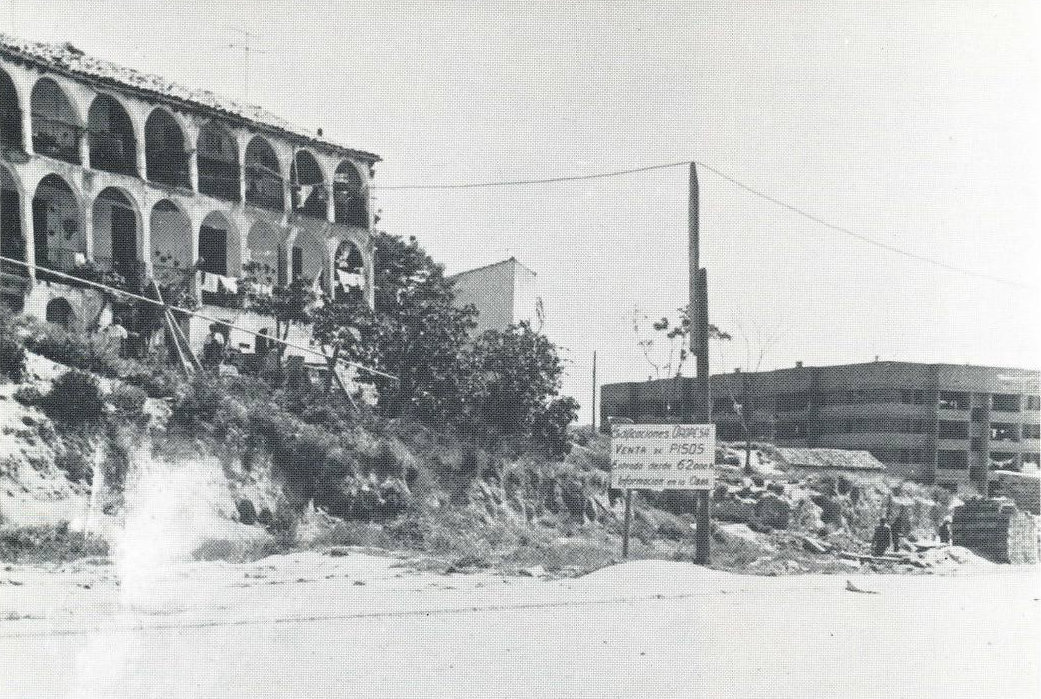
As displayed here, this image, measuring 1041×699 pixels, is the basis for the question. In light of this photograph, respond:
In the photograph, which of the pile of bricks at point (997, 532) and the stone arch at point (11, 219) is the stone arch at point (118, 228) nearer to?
the stone arch at point (11, 219)

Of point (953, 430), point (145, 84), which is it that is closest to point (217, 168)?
point (145, 84)

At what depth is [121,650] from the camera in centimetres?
827

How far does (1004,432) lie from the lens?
60562mm

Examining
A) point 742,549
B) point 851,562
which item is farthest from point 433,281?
point 851,562

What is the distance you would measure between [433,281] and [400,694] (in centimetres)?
2470

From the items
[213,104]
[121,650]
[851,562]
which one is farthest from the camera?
[213,104]

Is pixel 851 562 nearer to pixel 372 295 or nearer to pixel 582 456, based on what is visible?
pixel 582 456

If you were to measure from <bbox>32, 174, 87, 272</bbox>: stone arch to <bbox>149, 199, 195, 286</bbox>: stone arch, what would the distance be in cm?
201

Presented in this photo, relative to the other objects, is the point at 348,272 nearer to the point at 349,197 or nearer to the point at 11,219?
the point at 349,197

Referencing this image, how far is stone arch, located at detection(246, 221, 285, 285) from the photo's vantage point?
26.5m

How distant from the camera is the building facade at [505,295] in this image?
3503cm

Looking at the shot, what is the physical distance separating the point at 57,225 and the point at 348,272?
28.9 feet

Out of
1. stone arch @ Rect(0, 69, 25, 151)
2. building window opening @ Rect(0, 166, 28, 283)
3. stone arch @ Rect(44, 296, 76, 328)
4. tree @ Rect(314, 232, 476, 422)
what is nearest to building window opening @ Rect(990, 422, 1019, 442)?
tree @ Rect(314, 232, 476, 422)

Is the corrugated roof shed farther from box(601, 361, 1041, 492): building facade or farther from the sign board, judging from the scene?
the sign board
